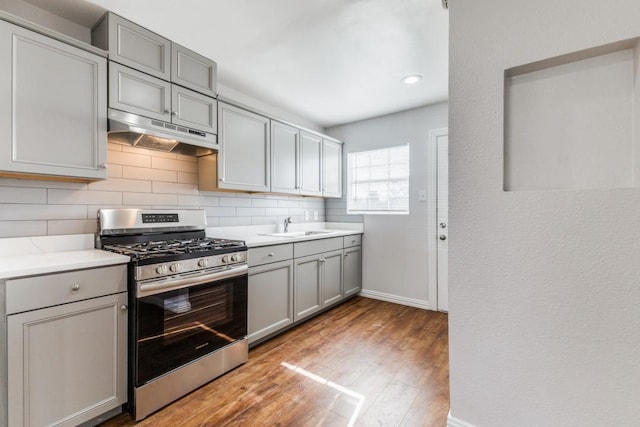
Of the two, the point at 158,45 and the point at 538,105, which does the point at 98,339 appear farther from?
the point at 538,105

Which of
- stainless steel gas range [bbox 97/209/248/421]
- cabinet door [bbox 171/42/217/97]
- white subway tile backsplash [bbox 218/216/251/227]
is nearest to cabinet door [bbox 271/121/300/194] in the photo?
white subway tile backsplash [bbox 218/216/251/227]

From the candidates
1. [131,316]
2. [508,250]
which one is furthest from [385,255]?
[131,316]

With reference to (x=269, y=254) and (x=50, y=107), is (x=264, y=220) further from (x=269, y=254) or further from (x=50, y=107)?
(x=50, y=107)

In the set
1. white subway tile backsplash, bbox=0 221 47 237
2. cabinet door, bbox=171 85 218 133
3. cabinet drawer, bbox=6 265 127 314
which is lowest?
cabinet drawer, bbox=6 265 127 314

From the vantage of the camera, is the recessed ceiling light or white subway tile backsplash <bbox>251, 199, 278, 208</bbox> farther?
white subway tile backsplash <bbox>251, 199, 278, 208</bbox>

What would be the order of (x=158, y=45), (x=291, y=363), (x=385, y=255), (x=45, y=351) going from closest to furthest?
(x=45, y=351) → (x=158, y=45) → (x=291, y=363) → (x=385, y=255)

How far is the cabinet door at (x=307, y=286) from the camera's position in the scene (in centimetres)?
281

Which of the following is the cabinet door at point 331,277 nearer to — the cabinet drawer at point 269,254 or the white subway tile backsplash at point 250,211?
the cabinet drawer at point 269,254

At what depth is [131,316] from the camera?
1.63 m

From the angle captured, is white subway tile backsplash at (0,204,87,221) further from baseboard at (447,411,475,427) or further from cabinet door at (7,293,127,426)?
baseboard at (447,411,475,427)

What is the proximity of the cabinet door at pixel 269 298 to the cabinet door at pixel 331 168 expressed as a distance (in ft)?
4.59

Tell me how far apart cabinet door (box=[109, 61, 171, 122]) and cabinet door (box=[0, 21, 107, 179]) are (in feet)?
0.20

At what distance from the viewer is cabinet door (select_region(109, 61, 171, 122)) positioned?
5.98ft

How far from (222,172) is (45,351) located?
1.57 metres
